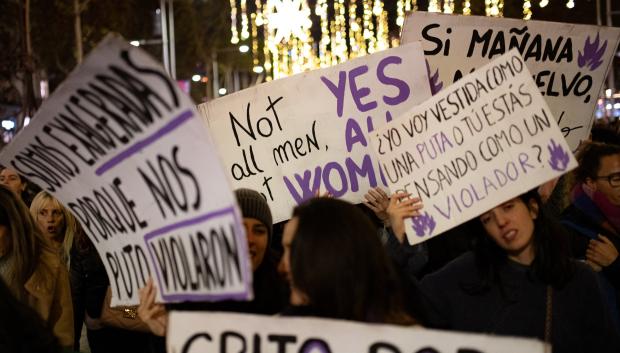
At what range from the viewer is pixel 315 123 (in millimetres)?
5766

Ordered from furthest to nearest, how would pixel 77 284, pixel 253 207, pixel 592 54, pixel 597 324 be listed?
1. pixel 77 284
2. pixel 592 54
3. pixel 253 207
4. pixel 597 324

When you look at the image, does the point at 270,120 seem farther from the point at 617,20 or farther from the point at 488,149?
the point at 617,20

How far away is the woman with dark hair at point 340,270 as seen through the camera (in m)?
A: 3.02

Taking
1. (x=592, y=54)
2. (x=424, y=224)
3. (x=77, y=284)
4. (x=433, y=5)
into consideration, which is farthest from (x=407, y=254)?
(x=433, y=5)

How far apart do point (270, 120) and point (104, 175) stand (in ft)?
8.32

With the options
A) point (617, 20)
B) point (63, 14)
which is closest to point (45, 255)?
point (63, 14)

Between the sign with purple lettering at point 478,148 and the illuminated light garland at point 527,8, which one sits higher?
the illuminated light garland at point 527,8

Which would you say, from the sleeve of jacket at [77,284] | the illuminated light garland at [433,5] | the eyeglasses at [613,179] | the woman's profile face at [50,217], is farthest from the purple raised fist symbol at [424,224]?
the illuminated light garland at [433,5]

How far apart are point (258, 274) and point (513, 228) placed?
3.80 ft

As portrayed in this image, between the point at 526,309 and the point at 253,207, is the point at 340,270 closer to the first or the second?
the point at 526,309

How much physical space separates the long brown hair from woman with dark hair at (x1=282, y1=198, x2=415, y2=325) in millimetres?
2001

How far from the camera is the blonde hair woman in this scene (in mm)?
6977

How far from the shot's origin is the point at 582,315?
12.5 ft

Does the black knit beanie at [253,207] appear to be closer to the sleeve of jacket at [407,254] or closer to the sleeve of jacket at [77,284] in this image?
the sleeve of jacket at [407,254]
